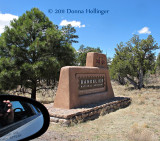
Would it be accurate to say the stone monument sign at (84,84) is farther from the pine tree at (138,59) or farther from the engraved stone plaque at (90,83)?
the pine tree at (138,59)

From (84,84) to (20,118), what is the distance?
7056mm

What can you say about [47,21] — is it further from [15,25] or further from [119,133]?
[119,133]

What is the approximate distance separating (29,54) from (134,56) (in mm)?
13679

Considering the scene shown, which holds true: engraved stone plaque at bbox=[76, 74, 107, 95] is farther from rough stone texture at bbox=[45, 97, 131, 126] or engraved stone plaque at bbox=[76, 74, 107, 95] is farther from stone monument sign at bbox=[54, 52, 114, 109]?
rough stone texture at bbox=[45, 97, 131, 126]

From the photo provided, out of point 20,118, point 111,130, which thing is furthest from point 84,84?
point 20,118

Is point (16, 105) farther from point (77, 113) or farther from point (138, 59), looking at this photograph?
point (138, 59)

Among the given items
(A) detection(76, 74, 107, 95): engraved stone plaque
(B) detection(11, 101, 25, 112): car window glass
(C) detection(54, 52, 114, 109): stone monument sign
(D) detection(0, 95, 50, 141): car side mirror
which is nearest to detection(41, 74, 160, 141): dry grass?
(C) detection(54, 52, 114, 109): stone monument sign

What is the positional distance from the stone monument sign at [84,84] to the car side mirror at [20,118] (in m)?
5.35

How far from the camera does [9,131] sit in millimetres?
1922

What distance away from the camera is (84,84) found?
29.9ft

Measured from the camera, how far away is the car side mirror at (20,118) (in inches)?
72.0

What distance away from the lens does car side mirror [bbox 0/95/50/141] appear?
1828 mm

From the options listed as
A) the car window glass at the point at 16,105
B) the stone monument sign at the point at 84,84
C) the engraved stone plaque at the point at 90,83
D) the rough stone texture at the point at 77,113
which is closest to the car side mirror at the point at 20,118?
the car window glass at the point at 16,105

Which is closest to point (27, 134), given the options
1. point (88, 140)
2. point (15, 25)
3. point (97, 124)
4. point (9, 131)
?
point (9, 131)
